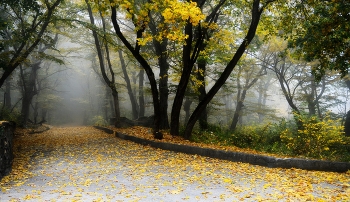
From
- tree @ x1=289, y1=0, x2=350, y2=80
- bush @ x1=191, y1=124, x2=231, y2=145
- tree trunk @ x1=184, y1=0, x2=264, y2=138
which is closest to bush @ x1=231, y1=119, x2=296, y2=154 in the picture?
bush @ x1=191, y1=124, x2=231, y2=145

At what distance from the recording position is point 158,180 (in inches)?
231

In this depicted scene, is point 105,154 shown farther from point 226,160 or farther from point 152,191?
point 152,191

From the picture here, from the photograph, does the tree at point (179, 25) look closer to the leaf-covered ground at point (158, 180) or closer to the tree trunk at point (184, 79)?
the tree trunk at point (184, 79)

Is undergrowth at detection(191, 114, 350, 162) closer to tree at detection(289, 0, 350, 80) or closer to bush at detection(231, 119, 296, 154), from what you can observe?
bush at detection(231, 119, 296, 154)

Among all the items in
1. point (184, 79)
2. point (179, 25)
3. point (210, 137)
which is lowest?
point (210, 137)

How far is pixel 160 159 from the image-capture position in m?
8.27

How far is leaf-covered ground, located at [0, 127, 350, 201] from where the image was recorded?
4694 millimetres

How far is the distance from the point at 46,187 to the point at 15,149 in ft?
18.7

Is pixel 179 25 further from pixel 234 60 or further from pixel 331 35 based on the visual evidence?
pixel 331 35

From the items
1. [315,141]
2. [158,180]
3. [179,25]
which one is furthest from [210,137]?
[158,180]

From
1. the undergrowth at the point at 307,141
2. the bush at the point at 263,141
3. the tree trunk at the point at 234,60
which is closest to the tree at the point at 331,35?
the tree trunk at the point at 234,60

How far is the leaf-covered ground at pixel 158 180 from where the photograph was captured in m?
4.69

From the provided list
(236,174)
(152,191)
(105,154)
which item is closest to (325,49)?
(236,174)

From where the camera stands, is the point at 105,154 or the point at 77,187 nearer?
the point at 77,187
